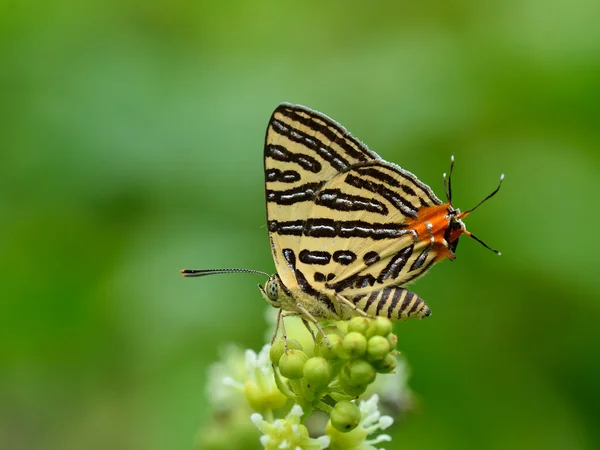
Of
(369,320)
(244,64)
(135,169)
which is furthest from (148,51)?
(369,320)

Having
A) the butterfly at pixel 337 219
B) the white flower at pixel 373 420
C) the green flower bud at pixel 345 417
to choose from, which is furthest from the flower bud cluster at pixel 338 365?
the butterfly at pixel 337 219

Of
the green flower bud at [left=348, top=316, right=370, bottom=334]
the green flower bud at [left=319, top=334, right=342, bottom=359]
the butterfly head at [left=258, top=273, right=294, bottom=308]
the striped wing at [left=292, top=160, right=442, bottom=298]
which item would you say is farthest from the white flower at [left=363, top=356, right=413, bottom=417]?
the green flower bud at [left=348, top=316, right=370, bottom=334]

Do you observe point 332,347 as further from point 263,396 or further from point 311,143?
point 311,143

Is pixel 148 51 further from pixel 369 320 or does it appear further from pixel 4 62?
pixel 369 320

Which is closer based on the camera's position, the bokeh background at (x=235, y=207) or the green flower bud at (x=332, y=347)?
the green flower bud at (x=332, y=347)

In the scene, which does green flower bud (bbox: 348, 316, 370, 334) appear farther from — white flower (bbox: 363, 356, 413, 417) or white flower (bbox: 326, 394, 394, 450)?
white flower (bbox: 363, 356, 413, 417)

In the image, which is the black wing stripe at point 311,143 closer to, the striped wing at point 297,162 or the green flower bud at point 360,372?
the striped wing at point 297,162

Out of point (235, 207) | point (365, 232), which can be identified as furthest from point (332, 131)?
point (235, 207)
